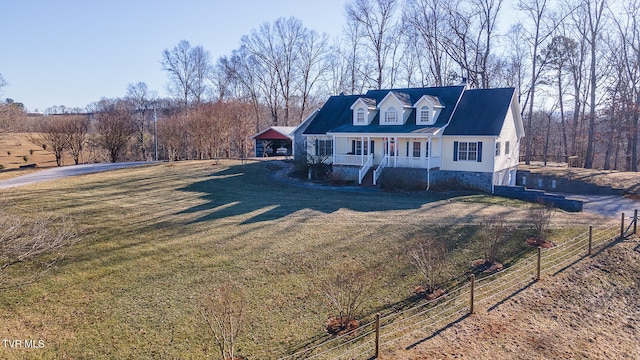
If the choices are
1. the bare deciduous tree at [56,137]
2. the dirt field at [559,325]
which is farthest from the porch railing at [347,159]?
the bare deciduous tree at [56,137]

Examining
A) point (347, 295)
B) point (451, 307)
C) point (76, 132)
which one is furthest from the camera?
point (76, 132)

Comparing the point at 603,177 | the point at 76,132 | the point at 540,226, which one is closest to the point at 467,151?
the point at 540,226

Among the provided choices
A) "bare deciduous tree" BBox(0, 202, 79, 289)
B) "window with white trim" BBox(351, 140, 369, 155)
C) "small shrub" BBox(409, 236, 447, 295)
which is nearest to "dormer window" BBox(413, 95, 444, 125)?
"window with white trim" BBox(351, 140, 369, 155)

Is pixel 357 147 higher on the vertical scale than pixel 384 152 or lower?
higher

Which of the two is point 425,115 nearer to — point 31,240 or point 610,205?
point 610,205

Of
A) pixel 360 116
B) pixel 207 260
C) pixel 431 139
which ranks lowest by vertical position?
pixel 207 260

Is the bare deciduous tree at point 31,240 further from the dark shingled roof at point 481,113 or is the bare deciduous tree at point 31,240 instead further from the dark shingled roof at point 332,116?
the dark shingled roof at point 481,113
